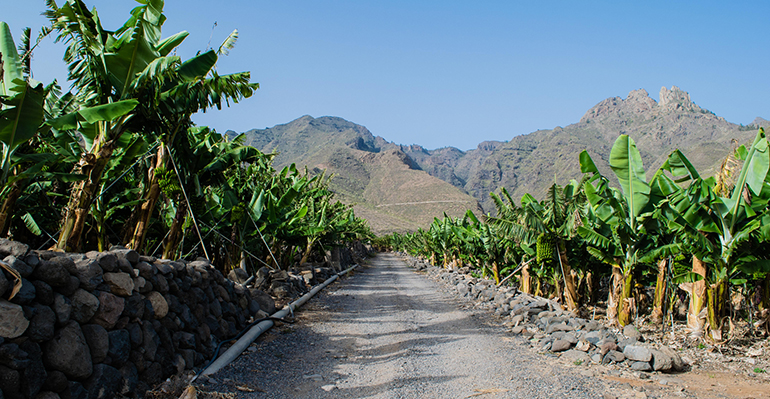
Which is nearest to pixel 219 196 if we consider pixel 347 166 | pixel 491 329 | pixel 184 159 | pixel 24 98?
pixel 184 159

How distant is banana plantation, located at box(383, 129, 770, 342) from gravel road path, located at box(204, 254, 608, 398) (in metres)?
2.21

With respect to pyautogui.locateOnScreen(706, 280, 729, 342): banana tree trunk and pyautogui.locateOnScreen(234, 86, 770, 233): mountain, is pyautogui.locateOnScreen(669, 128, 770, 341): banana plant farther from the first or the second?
pyautogui.locateOnScreen(234, 86, 770, 233): mountain

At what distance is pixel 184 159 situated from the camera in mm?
7836

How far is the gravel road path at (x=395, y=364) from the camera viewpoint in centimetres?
457

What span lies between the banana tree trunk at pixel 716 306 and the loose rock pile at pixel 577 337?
929mm

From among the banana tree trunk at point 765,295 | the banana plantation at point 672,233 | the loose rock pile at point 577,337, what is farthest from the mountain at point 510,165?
the banana tree trunk at point 765,295

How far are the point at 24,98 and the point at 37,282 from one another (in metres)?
2.11

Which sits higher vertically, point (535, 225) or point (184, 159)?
point (184, 159)

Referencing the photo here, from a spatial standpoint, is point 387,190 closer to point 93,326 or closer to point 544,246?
point 544,246

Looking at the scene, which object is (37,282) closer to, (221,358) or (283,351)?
(221,358)

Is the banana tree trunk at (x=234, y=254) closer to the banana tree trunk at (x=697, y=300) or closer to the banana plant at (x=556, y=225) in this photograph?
the banana plant at (x=556, y=225)

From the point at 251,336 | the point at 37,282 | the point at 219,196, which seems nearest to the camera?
the point at 37,282

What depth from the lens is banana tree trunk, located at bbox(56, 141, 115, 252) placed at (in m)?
5.53

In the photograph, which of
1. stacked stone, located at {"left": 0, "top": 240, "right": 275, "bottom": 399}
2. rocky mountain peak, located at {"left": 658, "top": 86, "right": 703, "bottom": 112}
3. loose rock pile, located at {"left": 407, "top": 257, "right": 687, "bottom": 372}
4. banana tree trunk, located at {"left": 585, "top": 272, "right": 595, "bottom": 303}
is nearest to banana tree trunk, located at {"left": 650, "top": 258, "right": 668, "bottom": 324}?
loose rock pile, located at {"left": 407, "top": 257, "right": 687, "bottom": 372}
